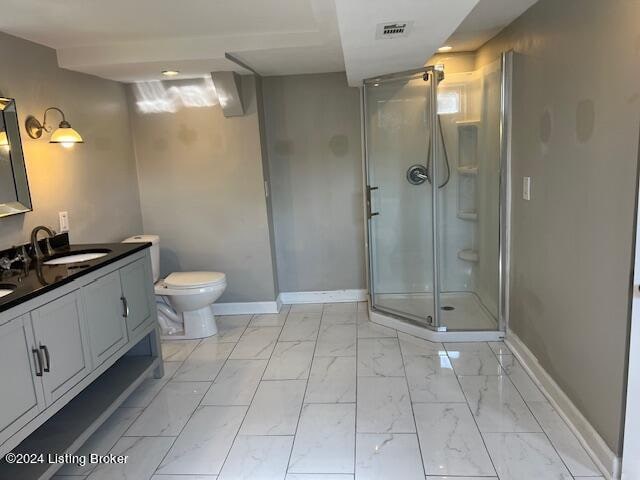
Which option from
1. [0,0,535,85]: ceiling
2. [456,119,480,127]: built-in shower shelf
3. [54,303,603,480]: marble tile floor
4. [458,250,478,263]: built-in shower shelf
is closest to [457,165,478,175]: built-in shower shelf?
[456,119,480,127]: built-in shower shelf

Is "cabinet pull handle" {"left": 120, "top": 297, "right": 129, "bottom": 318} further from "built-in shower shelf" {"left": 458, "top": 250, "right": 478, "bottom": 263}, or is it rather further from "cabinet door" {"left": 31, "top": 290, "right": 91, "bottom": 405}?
"built-in shower shelf" {"left": 458, "top": 250, "right": 478, "bottom": 263}

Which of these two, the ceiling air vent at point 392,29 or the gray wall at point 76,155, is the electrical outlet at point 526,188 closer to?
the ceiling air vent at point 392,29

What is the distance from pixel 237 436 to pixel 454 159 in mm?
2928

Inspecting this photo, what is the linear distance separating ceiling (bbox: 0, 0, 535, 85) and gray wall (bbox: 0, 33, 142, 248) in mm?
129

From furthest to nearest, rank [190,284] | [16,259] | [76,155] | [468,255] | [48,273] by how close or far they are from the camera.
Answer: [468,255]
[190,284]
[76,155]
[16,259]
[48,273]

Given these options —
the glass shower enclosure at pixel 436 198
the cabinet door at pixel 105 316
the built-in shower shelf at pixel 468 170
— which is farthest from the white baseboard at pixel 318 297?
the cabinet door at pixel 105 316

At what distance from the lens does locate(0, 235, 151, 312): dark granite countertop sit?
6.15ft

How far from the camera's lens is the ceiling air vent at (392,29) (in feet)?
7.23

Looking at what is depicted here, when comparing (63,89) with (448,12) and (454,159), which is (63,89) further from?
(454,159)

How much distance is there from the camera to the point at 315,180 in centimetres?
428

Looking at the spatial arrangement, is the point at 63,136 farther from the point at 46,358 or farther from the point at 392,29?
the point at 392,29

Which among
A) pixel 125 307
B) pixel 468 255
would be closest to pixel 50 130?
pixel 125 307

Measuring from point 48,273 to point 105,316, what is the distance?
1.18 feet

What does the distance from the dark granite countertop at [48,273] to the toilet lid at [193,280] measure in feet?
2.39
